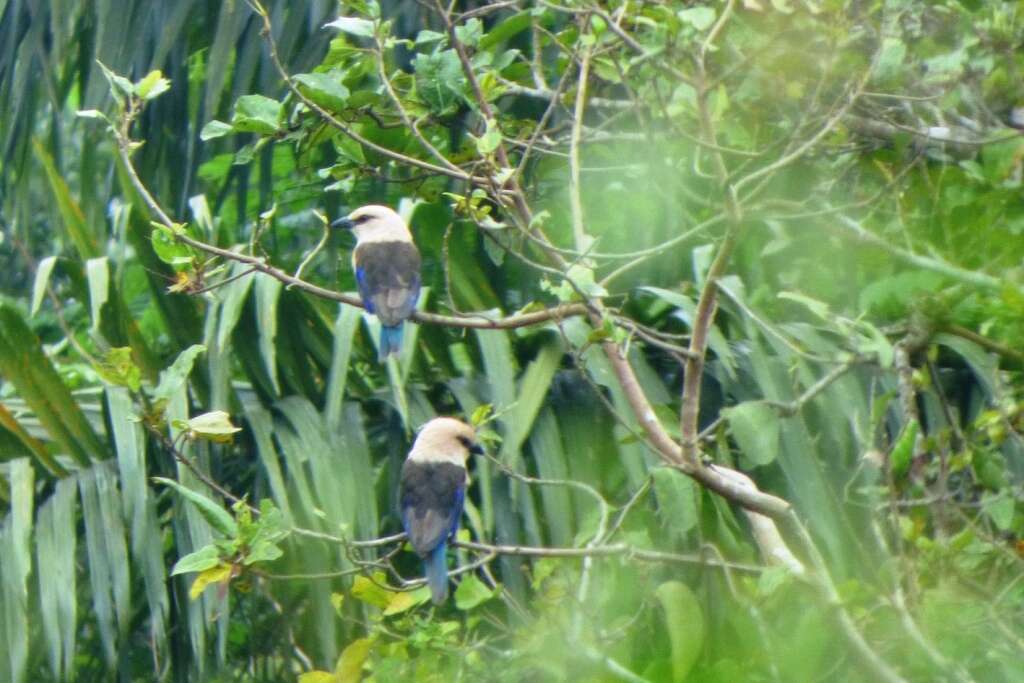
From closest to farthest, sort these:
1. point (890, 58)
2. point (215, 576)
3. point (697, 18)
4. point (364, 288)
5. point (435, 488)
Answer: point (697, 18)
point (215, 576)
point (890, 58)
point (435, 488)
point (364, 288)

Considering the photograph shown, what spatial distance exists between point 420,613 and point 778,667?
4.70 feet

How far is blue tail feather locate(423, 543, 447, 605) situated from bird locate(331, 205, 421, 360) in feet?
1.86

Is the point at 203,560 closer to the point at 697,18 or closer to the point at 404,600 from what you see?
the point at 404,600

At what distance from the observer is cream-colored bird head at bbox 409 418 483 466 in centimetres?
346

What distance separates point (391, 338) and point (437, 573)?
772 millimetres

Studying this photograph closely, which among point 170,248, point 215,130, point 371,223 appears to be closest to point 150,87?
point 215,130

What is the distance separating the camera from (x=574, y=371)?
4086 mm

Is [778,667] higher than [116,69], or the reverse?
[116,69]

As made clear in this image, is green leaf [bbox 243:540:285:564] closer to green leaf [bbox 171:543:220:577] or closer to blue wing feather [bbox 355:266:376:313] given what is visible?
green leaf [bbox 171:543:220:577]

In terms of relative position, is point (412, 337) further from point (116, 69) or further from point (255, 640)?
point (116, 69)

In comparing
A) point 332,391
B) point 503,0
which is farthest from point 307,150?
point 332,391

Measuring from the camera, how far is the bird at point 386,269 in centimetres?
383

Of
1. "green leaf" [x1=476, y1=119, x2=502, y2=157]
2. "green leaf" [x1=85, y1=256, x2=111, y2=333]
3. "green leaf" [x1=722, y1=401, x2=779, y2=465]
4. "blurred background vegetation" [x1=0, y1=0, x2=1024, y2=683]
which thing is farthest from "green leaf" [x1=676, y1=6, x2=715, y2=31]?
"green leaf" [x1=85, y1=256, x2=111, y2=333]

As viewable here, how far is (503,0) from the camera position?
338cm
